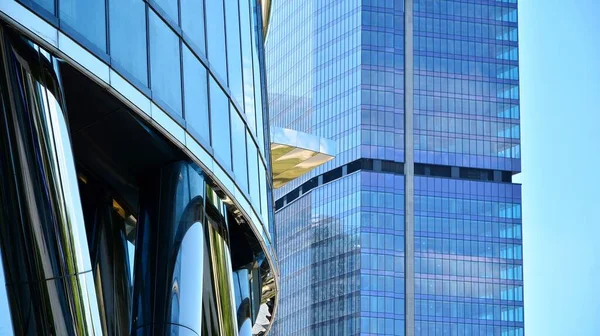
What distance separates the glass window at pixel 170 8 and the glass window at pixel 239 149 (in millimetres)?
2252

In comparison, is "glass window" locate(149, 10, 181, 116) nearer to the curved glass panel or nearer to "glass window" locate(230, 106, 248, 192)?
the curved glass panel

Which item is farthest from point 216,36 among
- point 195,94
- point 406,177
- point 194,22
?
point 406,177

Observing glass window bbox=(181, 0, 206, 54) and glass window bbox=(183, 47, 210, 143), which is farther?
glass window bbox=(181, 0, 206, 54)

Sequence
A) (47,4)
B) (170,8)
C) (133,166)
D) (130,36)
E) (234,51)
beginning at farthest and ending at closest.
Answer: (234,51), (133,166), (170,8), (130,36), (47,4)

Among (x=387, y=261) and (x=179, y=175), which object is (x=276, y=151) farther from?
(x=387, y=261)

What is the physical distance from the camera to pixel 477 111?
13300 centimetres

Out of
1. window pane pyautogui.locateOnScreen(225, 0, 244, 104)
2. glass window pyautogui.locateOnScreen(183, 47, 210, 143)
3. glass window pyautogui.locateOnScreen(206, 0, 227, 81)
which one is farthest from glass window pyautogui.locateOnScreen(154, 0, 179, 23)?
window pane pyautogui.locateOnScreen(225, 0, 244, 104)

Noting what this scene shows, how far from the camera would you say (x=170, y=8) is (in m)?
15.2

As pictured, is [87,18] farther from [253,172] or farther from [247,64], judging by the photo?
[247,64]

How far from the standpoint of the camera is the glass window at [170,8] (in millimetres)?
14930

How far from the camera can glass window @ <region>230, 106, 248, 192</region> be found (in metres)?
17.1

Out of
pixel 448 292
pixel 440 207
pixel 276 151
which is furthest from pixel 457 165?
pixel 276 151

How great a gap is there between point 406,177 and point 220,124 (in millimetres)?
112636

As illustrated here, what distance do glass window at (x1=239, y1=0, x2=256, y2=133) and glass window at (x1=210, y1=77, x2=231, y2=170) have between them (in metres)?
1.33
